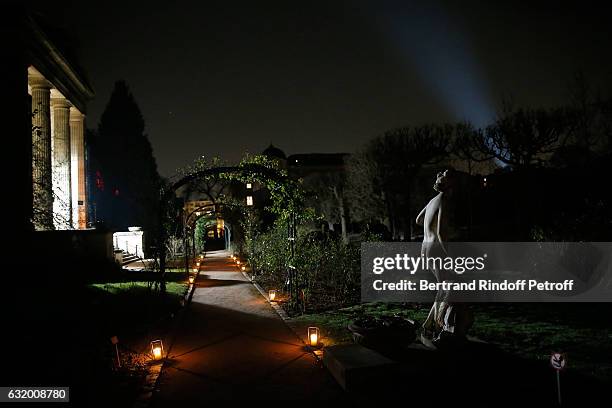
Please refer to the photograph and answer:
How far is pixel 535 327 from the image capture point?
8.92 m

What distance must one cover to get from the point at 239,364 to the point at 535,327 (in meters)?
5.71

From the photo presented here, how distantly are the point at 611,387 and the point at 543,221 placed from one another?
20.2 m

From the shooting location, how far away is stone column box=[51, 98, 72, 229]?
66.4 feet

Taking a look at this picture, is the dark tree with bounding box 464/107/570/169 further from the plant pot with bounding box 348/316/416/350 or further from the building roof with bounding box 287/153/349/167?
the building roof with bounding box 287/153/349/167

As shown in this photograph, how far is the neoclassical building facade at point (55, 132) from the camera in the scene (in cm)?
1656

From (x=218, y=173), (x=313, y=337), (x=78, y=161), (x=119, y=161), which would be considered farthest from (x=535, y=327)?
(x=119, y=161)

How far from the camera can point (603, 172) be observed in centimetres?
2150

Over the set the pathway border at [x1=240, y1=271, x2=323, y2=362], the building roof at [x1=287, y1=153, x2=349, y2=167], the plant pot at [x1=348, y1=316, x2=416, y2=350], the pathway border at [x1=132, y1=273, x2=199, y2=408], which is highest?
the building roof at [x1=287, y1=153, x2=349, y2=167]

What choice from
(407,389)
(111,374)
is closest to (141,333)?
(111,374)

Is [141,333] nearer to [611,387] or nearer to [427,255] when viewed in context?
[427,255]

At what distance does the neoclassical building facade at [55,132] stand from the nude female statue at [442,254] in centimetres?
1374

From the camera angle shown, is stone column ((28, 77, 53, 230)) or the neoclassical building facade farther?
the neoclassical building facade

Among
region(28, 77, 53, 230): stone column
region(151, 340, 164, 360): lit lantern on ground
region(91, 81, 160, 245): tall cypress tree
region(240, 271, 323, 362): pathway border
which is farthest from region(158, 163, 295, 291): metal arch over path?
region(91, 81, 160, 245): tall cypress tree

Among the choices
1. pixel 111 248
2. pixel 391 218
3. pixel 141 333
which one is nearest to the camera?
pixel 141 333
